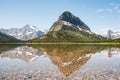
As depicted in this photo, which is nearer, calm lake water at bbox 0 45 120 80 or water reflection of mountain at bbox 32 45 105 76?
calm lake water at bbox 0 45 120 80

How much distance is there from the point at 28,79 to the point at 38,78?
1.20m

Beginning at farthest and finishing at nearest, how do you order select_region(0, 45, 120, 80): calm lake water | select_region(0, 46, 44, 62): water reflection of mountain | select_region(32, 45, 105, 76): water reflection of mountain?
1. select_region(0, 46, 44, 62): water reflection of mountain
2. select_region(32, 45, 105, 76): water reflection of mountain
3. select_region(0, 45, 120, 80): calm lake water

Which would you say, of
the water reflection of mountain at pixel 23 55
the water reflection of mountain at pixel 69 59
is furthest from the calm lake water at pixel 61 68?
the water reflection of mountain at pixel 23 55

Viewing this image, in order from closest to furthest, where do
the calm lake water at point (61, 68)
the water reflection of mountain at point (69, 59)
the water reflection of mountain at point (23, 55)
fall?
the calm lake water at point (61, 68), the water reflection of mountain at point (69, 59), the water reflection of mountain at point (23, 55)

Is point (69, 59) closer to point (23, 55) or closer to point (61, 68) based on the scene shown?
point (61, 68)

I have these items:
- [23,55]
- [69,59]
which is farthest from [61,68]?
[23,55]

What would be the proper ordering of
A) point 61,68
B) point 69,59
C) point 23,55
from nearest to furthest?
point 61,68 < point 69,59 < point 23,55

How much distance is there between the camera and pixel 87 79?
75.5 ft

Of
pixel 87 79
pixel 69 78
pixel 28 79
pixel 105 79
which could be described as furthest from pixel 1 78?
pixel 105 79

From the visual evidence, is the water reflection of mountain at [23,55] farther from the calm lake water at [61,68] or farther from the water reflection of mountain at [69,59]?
the water reflection of mountain at [69,59]

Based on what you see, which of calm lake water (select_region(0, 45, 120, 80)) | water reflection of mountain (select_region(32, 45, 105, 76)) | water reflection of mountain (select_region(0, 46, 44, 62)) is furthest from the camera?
water reflection of mountain (select_region(0, 46, 44, 62))

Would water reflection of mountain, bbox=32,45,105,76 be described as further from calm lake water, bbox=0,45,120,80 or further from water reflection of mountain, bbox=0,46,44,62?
water reflection of mountain, bbox=0,46,44,62

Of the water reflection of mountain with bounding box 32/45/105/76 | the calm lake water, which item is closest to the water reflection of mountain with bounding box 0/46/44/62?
the calm lake water

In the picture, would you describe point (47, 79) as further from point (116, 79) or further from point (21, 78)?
point (116, 79)
